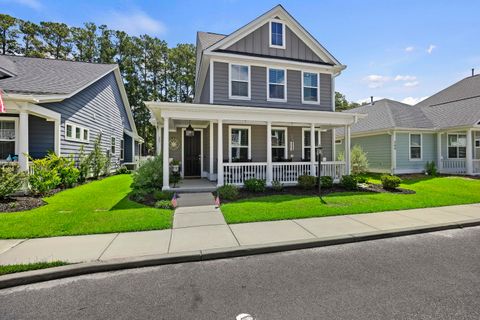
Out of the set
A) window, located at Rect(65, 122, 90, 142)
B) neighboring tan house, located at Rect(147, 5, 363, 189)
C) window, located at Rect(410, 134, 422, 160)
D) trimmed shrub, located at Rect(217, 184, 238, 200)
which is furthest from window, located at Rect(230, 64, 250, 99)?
window, located at Rect(410, 134, 422, 160)

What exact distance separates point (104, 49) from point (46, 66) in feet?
81.2

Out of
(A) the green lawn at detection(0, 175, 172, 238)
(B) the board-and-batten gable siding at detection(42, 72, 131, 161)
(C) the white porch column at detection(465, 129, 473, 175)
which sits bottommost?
(A) the green lawn at detection(0, 175, 172, 238)

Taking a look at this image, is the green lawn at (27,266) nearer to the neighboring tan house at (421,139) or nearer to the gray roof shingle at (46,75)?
the gray roof shingle at (46,75)

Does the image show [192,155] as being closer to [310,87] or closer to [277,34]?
[310,87]

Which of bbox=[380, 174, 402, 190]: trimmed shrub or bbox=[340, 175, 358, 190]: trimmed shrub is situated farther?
bbox=[340, 175, 358, 190]: trimmed shrub

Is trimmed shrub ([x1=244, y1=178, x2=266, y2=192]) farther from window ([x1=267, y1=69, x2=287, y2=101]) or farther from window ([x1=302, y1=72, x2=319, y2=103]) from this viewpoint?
window ([x1=302, y1=72, x2=319, y2=103])

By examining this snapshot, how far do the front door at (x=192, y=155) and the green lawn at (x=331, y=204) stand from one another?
19.2ft

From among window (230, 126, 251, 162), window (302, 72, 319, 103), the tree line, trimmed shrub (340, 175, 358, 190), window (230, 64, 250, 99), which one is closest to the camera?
trimmed shrub (340, 175, 358, 190)

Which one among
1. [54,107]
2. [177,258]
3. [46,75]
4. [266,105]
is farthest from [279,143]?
[46,75]

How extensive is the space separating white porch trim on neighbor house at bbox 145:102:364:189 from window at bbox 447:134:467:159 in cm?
1048

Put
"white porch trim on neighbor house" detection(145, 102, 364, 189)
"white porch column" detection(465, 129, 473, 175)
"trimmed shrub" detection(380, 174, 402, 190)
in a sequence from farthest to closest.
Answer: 1. "white porch column" detection(465, 129, 473, 175)
2. "trimmed shrub" detection(380, 174, 402, 190)
3. "white porch trim on neighbor house" detection(145, 102, 364, 189)

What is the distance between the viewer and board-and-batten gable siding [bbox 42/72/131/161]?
11.2 m

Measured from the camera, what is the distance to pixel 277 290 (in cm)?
306

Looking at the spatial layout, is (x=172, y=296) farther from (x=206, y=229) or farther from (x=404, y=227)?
(x=404, y=227)
